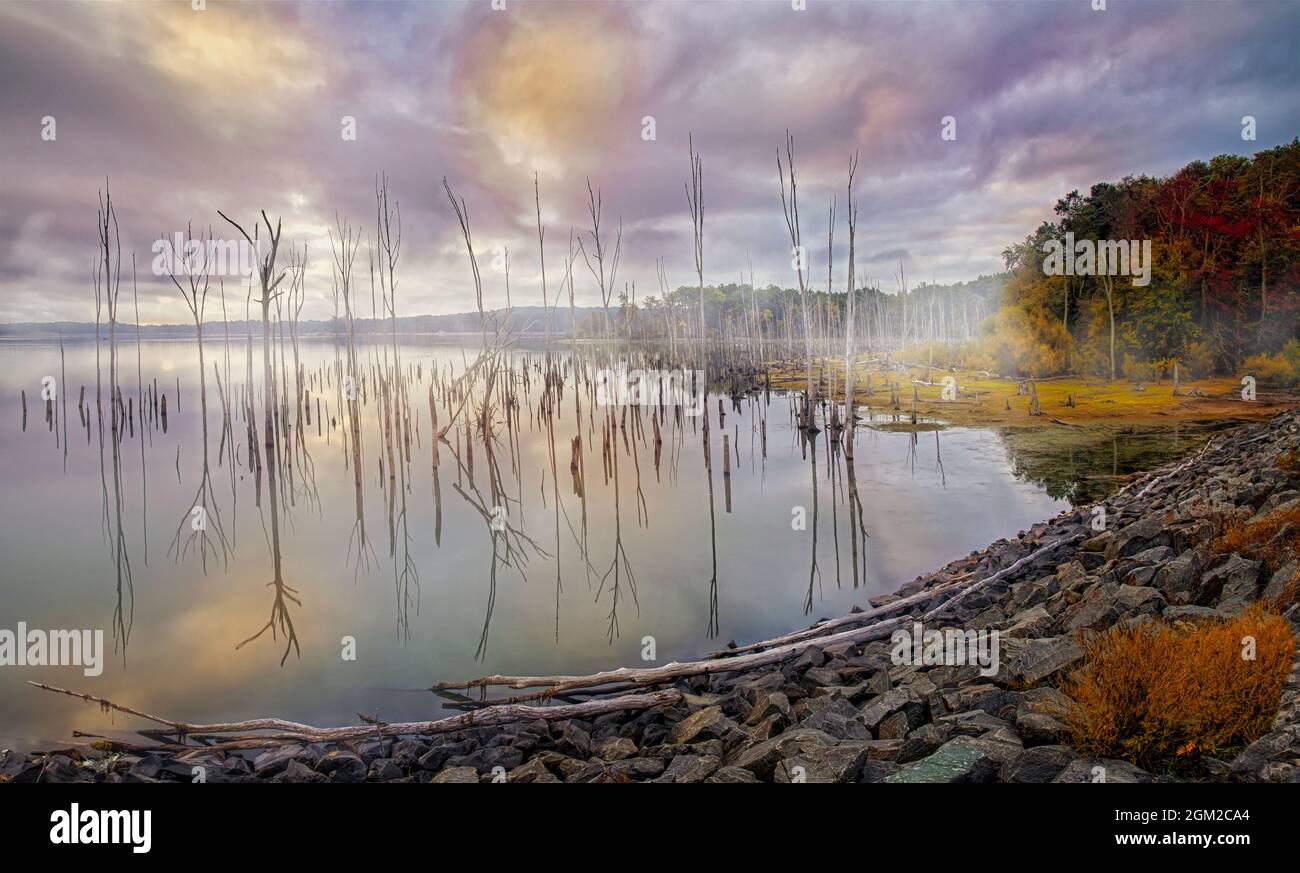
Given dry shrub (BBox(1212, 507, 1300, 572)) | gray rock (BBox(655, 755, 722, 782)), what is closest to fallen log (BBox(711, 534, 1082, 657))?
dry shrub (BBox(1212, 507, 1300, 572))

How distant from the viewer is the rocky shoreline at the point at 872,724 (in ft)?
11.8

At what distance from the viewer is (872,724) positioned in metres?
4.43

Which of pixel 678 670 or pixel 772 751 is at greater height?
pixel 772 751

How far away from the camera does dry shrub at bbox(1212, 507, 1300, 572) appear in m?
5.88

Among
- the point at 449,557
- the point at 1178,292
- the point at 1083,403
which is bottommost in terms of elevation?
the point at 449,557

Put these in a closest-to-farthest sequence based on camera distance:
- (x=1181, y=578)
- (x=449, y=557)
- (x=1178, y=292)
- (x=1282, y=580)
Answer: (x=1282, y=580), (x=1181, y=578), (x=449, y=557), (x=1178, y=292)

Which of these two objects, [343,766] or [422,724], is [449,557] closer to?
[422,724]

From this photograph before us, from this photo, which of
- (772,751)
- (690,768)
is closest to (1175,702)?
(772,751)

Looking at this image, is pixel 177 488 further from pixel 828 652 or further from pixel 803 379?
pixel 803 379

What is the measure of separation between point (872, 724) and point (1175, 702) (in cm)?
163

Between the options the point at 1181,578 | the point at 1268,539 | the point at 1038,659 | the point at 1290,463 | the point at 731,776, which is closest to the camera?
the point at 731,776

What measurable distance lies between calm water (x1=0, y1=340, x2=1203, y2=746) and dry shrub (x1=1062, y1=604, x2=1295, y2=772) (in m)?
4.34

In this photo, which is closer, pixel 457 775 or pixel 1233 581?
pixel 457 775
